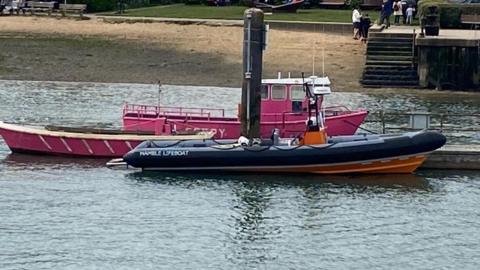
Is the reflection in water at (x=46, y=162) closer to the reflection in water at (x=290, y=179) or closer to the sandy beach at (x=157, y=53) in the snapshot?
the reflection in water at (x=290, y=179)

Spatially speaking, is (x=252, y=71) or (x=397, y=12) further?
(x=397, y=12)

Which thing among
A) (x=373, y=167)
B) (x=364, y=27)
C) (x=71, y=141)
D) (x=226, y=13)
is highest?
(x=364, y=27)

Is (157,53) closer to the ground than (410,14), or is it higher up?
closer to the ground

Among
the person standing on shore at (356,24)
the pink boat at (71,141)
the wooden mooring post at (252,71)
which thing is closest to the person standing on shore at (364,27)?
the person standing on shore at (356,24)

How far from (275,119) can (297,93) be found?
0.87 m

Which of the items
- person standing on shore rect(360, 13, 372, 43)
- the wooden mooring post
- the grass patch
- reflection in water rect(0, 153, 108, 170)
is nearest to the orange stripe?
the wooden mooring post

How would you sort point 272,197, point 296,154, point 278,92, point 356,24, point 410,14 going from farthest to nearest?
point 410,14
point 356,24
point 278,92
point 296,154
point 272,197

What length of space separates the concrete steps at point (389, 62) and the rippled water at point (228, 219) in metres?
15.5

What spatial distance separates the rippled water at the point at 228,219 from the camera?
91.1 feet

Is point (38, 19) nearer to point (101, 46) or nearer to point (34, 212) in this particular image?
point (101, 46)

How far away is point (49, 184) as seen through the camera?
110ft

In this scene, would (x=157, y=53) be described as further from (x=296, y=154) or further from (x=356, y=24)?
(x=296, y=154)

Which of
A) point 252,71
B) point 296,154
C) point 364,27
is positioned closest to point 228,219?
point 296,154

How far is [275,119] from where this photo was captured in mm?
36562
